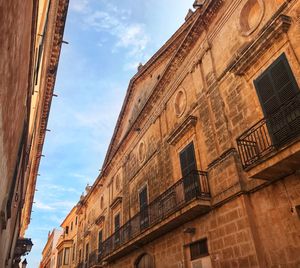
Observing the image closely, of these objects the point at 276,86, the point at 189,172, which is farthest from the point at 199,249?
the point at 276,86

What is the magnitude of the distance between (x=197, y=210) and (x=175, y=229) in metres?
2.04

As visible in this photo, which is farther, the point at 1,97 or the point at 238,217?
the point at 238,217

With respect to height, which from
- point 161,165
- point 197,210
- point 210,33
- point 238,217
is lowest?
point 238,217

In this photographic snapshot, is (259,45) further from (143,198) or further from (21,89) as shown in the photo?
(143,198)

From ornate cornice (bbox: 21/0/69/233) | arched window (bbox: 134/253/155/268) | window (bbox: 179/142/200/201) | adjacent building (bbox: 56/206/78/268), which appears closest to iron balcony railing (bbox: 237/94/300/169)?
window (bbox: 179/142/200/201)

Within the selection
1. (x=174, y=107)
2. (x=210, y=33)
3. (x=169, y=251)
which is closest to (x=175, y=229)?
(x=169, y=251)

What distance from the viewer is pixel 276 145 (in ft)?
21.7

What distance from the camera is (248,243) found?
7.34 meters

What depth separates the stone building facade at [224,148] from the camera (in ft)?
22.4

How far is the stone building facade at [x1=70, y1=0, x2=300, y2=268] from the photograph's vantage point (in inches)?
269

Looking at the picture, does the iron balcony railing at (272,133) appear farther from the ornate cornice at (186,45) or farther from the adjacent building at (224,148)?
the ornate cornice at (186,45)

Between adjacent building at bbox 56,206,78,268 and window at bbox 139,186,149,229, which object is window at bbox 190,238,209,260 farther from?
adjacent building at bbox 56,206,78,268

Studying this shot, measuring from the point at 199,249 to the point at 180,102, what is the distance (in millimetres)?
5866

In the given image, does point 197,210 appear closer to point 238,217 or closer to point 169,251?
point 238,217
